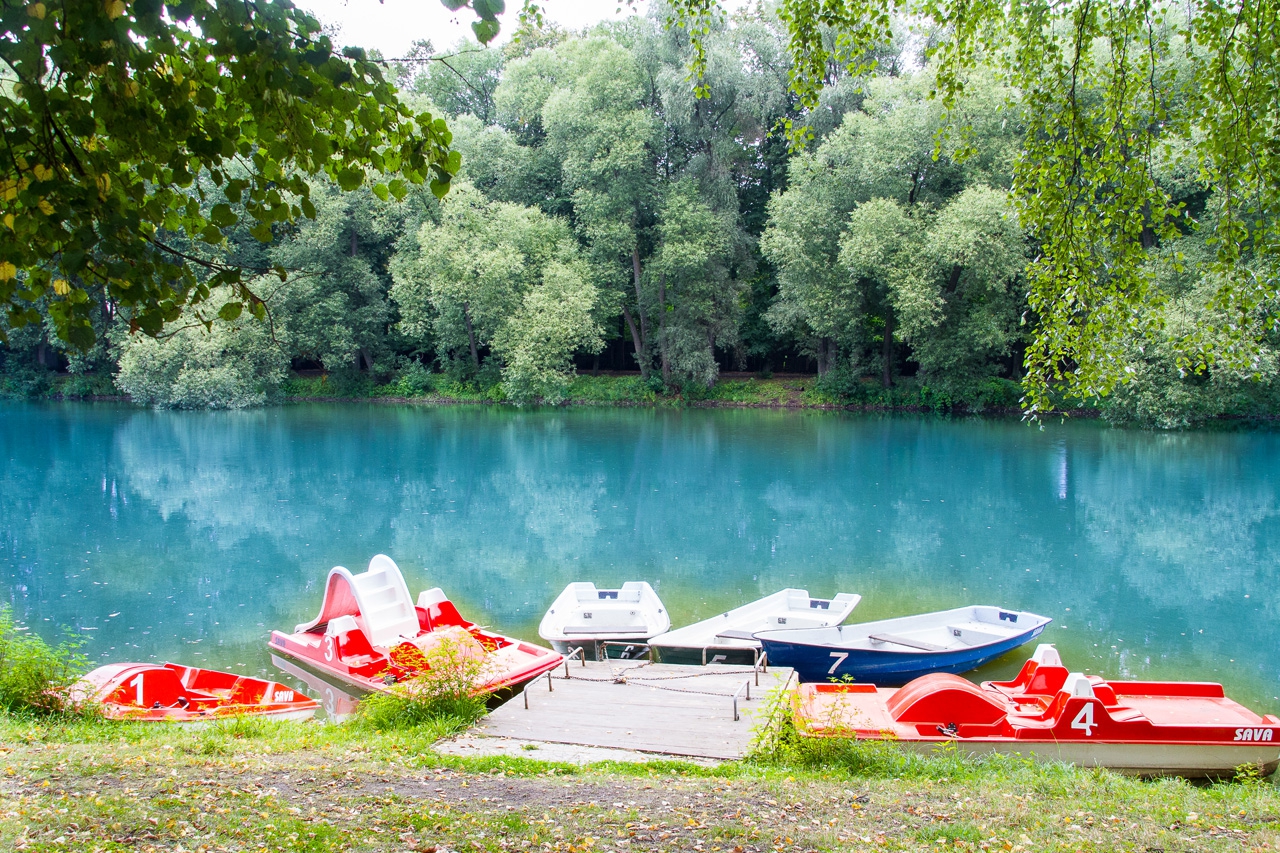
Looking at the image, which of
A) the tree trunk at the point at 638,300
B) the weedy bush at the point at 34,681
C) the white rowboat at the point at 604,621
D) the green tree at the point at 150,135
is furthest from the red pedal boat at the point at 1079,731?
the tree trunk at the point at 638,300

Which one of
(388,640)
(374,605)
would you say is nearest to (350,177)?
(388,640)

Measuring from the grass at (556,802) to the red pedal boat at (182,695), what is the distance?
0.72 m

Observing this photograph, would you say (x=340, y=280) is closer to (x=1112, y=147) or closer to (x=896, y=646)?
(x=896, y=646)

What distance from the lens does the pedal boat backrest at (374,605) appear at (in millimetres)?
9992

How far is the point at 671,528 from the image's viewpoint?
690 inches

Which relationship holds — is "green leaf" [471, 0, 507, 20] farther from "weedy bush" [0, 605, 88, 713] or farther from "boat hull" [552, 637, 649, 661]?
"boat hull" [552, 637, 649, 661]

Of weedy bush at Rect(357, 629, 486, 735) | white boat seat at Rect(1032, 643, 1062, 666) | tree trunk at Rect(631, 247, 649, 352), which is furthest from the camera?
tree trunk at Rect(631, 247, 649, 352)

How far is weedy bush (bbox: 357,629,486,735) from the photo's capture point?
7.68 metres

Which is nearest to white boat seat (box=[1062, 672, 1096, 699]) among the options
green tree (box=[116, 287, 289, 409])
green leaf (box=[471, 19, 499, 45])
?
green leaf (box=[471, 19, 499, 45])

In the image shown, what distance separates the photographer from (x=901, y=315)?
33969 millimetres

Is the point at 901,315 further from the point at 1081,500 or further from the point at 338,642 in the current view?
the point at 338,642

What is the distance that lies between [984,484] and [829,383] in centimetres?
1834

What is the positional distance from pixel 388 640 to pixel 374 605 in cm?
49

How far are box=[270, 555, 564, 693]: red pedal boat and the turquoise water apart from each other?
3.08 feet
